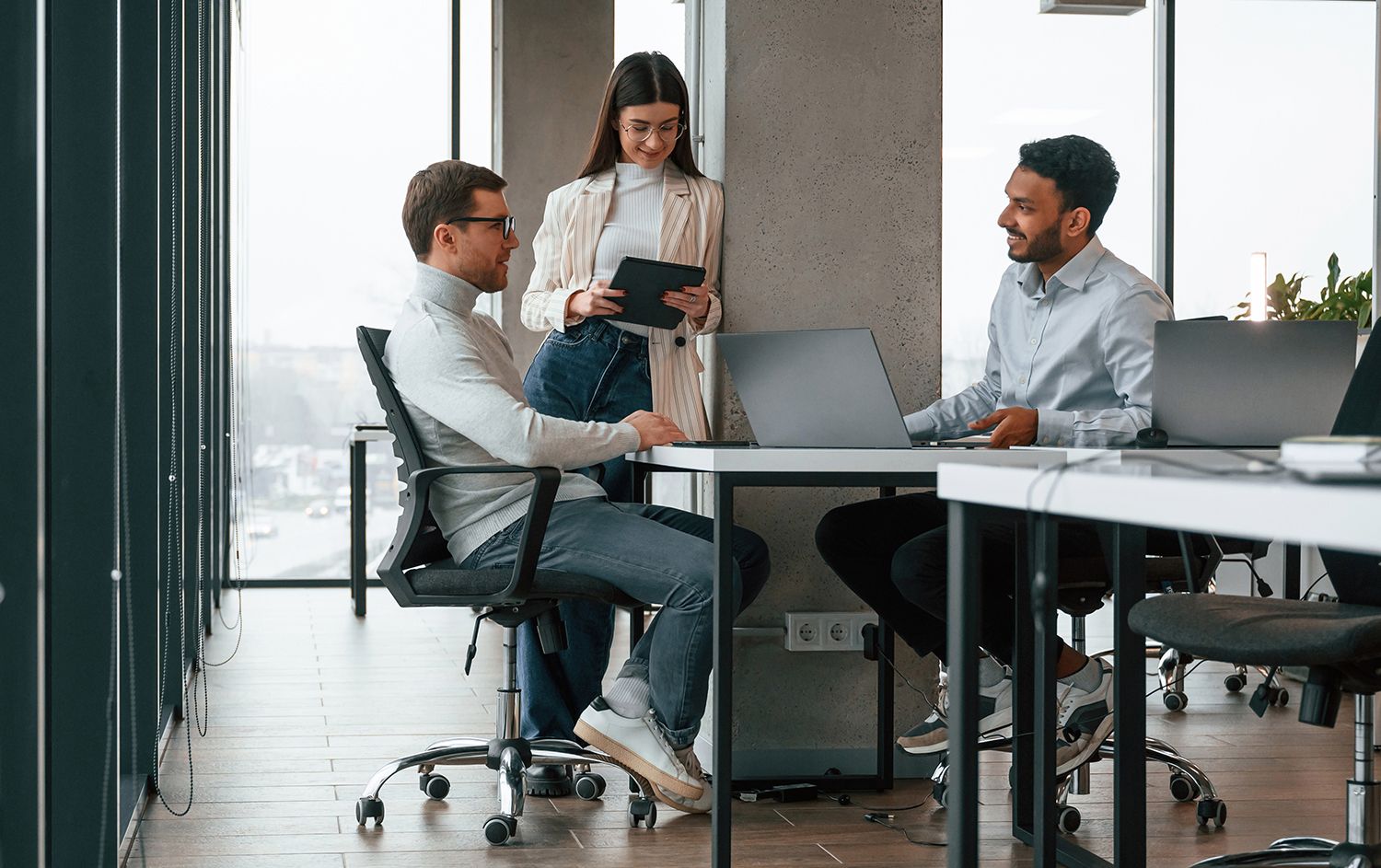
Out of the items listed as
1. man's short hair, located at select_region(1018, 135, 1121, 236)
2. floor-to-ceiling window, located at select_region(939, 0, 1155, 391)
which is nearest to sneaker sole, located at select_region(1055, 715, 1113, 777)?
man's short hair, located at select_region(1018, 135, 1121, 236)

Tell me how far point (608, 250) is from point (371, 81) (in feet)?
14.5

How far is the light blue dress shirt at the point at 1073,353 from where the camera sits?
8.69ft

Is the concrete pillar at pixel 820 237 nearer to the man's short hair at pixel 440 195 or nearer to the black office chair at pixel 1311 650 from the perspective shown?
the man's short hair at pixel 440 195

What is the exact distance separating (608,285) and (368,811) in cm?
117

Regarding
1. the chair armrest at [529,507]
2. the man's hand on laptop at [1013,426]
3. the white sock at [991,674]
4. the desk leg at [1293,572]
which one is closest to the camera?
the man's hand on laptop at [1013,426]

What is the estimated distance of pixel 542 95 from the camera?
6.83m

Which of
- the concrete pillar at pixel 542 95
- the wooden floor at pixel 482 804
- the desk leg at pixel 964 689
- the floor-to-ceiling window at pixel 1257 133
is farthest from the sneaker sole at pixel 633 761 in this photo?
the floor-to-ceiling window at pixel 1257 133

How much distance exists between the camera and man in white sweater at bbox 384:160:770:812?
267cm

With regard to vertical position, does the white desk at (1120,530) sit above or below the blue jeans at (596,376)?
below

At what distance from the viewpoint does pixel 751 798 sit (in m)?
3.02

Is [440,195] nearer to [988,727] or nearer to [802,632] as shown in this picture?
[802,632]

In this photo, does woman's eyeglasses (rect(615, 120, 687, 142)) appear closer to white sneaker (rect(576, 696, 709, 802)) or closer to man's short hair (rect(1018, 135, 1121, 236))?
man's short hair (rect(1018, 135, 1121, 236))
